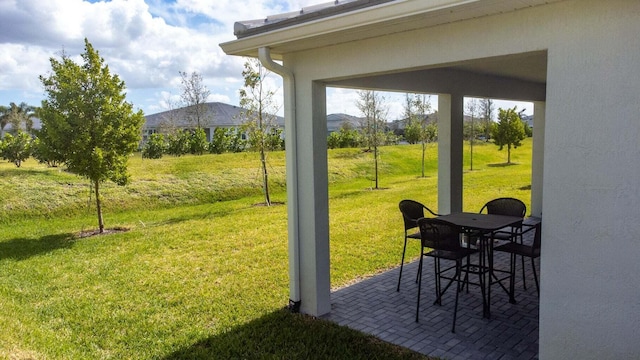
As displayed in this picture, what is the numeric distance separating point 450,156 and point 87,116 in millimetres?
7770

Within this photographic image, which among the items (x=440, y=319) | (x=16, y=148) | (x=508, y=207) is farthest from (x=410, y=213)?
(x=16, y=148)

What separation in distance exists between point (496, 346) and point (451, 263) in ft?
9.21

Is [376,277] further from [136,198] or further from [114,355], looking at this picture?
[136,198]

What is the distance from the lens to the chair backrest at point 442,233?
4602 mm

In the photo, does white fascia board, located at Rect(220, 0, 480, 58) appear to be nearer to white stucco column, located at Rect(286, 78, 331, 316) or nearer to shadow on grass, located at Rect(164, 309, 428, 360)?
white stucco column, located at Rect(286, 78, 331, 316)

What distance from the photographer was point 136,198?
13.6 metres

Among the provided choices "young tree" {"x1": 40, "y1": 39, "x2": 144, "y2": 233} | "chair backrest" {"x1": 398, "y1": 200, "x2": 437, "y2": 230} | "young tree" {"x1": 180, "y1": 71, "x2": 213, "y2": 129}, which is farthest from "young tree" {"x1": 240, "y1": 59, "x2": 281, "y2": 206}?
"young tree" {"x1": 180, "y1": 71, "x2": 213, "y2": 129}

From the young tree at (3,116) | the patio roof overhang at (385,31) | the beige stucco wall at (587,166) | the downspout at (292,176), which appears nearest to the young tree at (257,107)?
the patio roof overhang at (385,31)

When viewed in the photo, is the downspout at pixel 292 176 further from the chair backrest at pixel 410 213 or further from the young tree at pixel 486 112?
the young tree at pixel 486 112

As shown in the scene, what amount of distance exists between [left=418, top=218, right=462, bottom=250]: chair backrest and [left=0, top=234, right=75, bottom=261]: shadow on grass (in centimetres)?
739

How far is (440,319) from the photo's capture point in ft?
16.0

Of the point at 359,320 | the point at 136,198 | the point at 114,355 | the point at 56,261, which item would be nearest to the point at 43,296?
the point at 56,261

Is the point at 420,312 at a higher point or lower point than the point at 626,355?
lower

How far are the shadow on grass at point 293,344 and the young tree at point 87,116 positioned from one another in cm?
674
